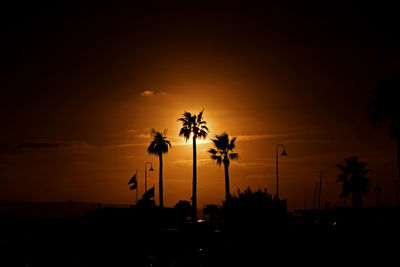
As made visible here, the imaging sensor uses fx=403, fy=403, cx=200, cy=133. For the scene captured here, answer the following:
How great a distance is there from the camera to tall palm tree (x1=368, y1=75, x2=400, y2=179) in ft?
127

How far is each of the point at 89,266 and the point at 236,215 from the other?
961 centimetres

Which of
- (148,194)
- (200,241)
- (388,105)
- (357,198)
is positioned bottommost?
(200,241)

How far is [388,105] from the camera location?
39000mm

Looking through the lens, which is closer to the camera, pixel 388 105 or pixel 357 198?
pixel 388 105

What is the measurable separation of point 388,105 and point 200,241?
22.2 m

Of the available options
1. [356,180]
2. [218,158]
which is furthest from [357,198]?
[218,158]

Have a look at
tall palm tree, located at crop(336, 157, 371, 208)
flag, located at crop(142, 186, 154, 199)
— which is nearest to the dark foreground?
flag, located at crop(142, 186, 154, 199)

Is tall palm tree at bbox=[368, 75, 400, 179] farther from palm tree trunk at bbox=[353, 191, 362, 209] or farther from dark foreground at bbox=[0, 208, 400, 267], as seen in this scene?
palm tree trunk at bbox=[353, 191, 362, 209]

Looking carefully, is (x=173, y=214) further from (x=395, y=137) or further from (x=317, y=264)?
(x=317, y=264)

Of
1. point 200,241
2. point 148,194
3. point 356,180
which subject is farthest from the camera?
point 356,180

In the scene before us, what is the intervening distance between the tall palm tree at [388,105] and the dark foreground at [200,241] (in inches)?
356

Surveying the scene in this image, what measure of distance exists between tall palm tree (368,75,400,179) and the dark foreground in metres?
9.04

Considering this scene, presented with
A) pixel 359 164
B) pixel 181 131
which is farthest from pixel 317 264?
pixel 359 164

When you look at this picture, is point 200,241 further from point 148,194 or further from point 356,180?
point 356,180
